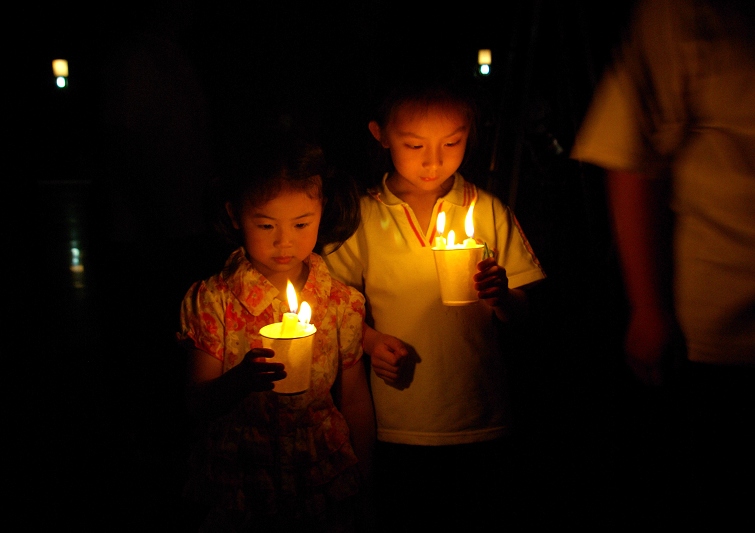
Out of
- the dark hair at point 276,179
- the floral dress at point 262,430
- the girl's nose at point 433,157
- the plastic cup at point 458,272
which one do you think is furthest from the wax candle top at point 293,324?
the girl's nose at point 433,157

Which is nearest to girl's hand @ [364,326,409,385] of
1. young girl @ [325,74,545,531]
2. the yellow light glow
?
young girl @ [325,74,545,531]

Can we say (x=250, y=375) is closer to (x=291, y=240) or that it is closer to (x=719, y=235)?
(x=291, y=240)

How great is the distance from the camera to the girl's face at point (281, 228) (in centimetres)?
198

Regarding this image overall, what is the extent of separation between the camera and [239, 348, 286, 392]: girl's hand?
1690 mm

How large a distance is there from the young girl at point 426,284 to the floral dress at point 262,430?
274mm

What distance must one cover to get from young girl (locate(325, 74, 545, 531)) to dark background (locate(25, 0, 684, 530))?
0.32 meters

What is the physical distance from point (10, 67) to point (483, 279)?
4363mm

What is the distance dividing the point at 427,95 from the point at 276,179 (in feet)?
2.09

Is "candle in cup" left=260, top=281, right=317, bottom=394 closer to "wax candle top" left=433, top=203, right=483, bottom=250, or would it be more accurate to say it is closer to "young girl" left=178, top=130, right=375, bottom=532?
"young girl" left=178, top=130, right=375, bottom=532

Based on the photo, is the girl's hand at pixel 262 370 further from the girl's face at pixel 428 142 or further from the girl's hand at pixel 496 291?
the girl's face at pixel 428 142

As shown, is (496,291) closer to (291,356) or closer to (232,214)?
(291,356)

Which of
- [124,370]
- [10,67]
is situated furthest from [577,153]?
[10,67]

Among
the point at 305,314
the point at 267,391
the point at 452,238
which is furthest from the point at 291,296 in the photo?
the point at 452,238

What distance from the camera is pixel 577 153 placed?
68.5 inches
